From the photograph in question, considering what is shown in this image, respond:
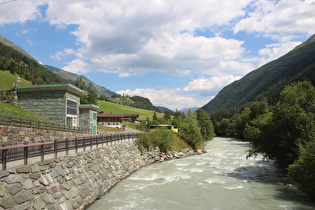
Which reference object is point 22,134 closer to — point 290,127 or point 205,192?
point 205,192

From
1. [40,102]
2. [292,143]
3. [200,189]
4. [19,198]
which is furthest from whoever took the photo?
[40,102]

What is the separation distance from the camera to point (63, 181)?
1225 cm

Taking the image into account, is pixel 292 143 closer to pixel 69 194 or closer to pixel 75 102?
pixel 69 194

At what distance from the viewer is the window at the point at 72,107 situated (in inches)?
1249

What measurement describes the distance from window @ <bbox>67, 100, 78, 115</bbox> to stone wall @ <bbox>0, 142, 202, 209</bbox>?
13366mm

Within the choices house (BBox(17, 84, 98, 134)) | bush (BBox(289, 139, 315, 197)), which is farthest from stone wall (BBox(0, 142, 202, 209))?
bush (BBox(289, 139, 315, 197))

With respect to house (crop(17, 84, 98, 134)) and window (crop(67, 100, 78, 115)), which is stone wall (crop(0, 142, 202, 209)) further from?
window (crop(67, 100, 78, 115))

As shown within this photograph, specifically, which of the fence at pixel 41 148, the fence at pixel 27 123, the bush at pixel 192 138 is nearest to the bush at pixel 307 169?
the fence at pixel 41 148

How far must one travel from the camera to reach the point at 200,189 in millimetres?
17438

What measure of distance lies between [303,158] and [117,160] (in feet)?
51.7

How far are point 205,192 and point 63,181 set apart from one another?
1014 cm

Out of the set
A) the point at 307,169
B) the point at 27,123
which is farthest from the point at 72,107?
the point at 307,169

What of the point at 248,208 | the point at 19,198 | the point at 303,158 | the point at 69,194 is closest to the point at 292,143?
the point at 303,158

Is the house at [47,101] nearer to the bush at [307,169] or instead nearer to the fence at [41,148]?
the fence at [41,148]
